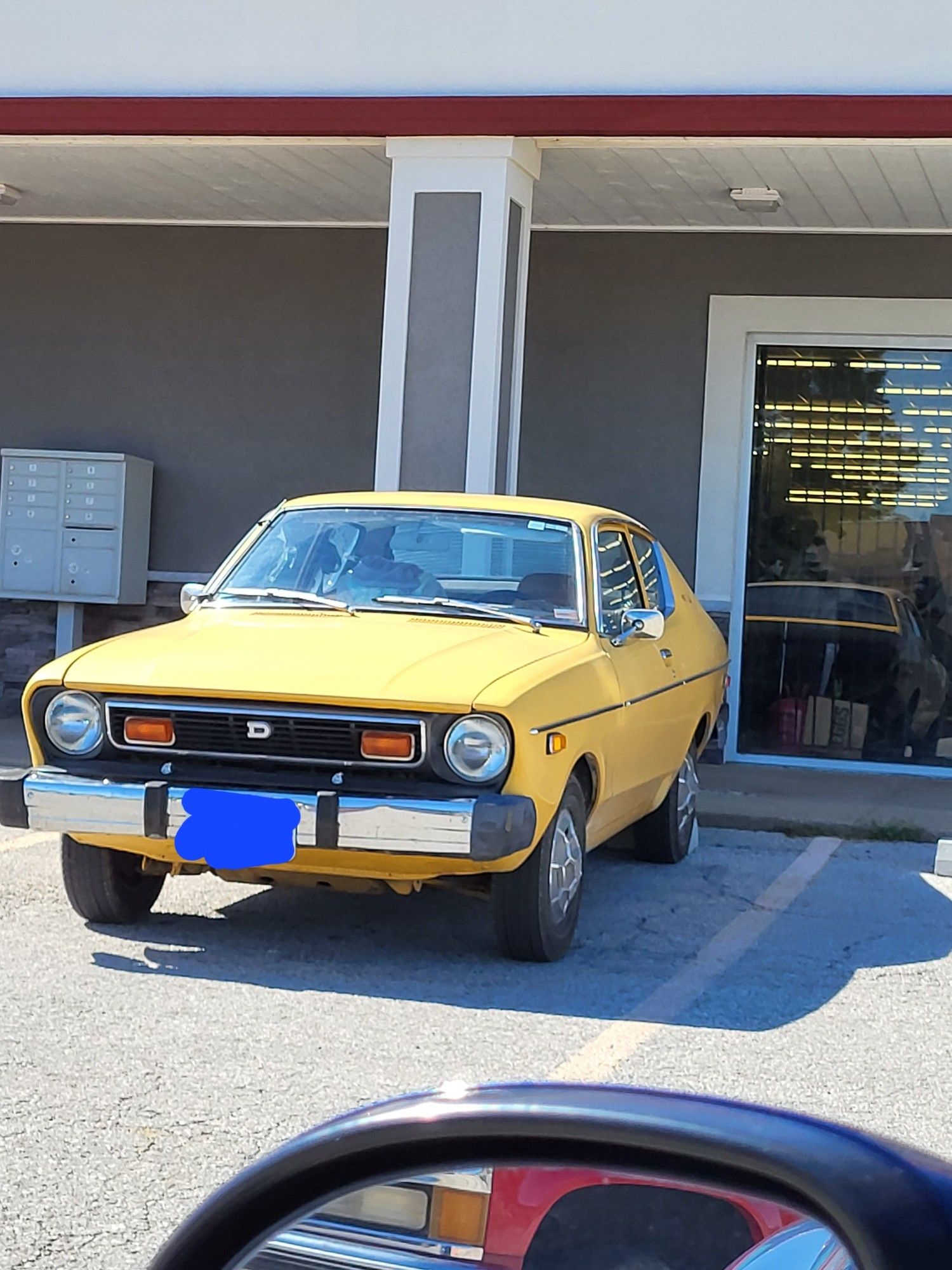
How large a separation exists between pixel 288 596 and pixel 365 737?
4.14 feet

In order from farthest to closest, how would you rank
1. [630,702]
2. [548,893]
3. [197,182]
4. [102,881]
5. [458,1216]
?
1. [197,182]
2. [630,702]
3. [102,881]
4. [548,893]
5. [458,1216]

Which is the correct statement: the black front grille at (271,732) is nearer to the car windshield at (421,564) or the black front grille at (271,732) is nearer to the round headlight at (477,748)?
the round headlight at (477,748)

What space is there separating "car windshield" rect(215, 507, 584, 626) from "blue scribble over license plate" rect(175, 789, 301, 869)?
132cm

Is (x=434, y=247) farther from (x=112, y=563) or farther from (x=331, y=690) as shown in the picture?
(x=331, y=690)

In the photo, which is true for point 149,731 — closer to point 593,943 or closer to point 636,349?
point 593,943

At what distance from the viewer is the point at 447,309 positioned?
9195mm

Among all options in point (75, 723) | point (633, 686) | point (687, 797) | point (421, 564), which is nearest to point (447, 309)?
point (421, 564)

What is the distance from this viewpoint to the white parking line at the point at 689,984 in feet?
14.7

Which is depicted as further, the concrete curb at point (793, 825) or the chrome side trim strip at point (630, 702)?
the concrete curb at point (793, 825)

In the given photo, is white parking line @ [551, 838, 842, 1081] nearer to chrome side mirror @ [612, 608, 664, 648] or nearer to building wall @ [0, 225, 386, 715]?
chrome side mirror @ [612, 608, 664, 648]

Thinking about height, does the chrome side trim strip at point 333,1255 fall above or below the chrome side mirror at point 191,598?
below

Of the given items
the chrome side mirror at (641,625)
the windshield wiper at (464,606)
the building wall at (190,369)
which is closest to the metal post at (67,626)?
the building wall at (190,369)

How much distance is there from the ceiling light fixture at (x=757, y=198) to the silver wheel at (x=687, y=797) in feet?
13.3

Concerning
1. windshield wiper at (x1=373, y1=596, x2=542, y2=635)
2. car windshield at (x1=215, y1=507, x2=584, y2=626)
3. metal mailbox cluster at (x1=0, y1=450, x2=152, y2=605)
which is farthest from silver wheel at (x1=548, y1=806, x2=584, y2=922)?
metal mailbox cluster at (x1=0, y1=450, x2=152, y2=605)
